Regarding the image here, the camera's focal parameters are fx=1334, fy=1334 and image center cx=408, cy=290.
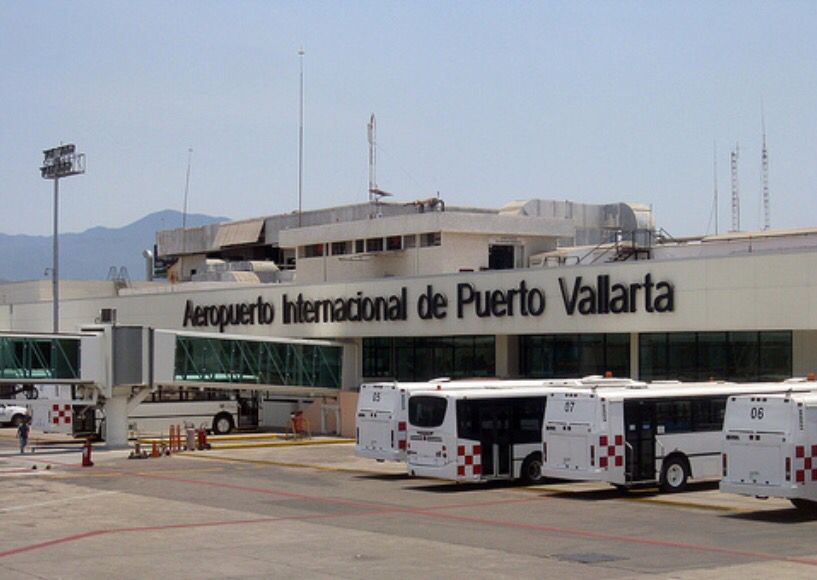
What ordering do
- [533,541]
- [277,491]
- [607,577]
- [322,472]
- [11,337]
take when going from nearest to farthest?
[607,577] < [533,541] < [277,491] < [322,472] < [11,337]

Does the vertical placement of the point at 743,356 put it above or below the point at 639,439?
above

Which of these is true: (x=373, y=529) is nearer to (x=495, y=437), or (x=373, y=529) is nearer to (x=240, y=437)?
(x=495, y=437)

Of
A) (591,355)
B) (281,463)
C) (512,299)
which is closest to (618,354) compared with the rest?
(591,355)

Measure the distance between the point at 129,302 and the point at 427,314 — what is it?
22.2 m

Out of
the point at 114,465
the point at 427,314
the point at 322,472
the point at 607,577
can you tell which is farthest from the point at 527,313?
the point at 607,577

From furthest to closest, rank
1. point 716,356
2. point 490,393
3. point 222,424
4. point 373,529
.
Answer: point 222,424 < point 716,356 < point 490,393 < point 373,529

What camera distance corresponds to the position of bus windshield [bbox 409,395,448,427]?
110 feet

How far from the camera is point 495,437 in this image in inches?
1323

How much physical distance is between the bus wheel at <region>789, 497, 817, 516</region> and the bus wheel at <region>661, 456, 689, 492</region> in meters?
4.23

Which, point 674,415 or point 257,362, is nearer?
point 674,415

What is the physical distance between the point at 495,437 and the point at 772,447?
908 cm

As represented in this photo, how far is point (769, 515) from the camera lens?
2678cm

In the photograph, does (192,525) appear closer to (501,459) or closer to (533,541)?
(533,541)

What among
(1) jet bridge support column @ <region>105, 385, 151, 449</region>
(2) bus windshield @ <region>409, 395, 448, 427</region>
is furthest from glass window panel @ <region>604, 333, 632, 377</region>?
(1) jet bridge support column @ <region>105, 385, 151, 449</region>
